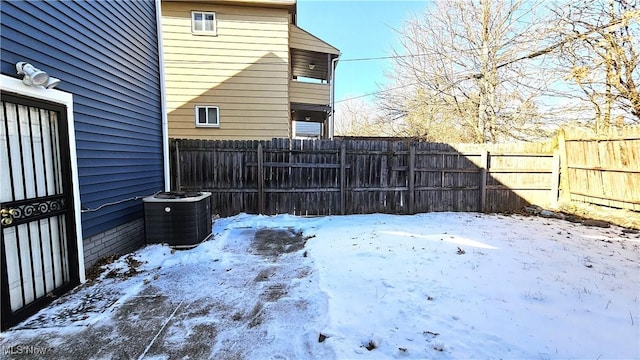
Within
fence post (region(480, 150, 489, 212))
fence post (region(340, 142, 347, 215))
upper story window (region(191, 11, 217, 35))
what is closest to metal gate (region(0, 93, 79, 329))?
fence post (region(340, 142, 347, 215))

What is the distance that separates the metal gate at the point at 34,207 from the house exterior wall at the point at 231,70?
6.09 m

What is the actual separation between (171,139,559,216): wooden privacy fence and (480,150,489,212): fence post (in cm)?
2

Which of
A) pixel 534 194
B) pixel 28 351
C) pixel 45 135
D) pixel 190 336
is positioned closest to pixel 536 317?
pixel 190 336

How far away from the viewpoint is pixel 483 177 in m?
7.61

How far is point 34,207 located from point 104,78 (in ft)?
6.68

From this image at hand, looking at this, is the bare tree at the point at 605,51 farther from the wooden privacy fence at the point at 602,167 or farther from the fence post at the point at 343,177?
the fence post at the point at 343,177

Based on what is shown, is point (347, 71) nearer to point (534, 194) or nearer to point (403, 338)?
point (534, 194)

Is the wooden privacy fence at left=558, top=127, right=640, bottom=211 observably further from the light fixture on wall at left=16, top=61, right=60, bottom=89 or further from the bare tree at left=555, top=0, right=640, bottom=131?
the light fixture on wall at left=16, top=61, right=60, bottom=89

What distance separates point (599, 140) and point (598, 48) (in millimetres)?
2426

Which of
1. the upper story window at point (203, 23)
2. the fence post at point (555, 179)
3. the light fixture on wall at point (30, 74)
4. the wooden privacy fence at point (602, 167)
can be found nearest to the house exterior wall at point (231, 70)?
the upper story window at point (203, 23)

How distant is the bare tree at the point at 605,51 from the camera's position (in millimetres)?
6965

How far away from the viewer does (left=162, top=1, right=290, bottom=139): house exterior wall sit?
8.98m

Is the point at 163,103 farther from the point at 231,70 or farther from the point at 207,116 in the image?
the point at 231,70

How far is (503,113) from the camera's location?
12625mm
